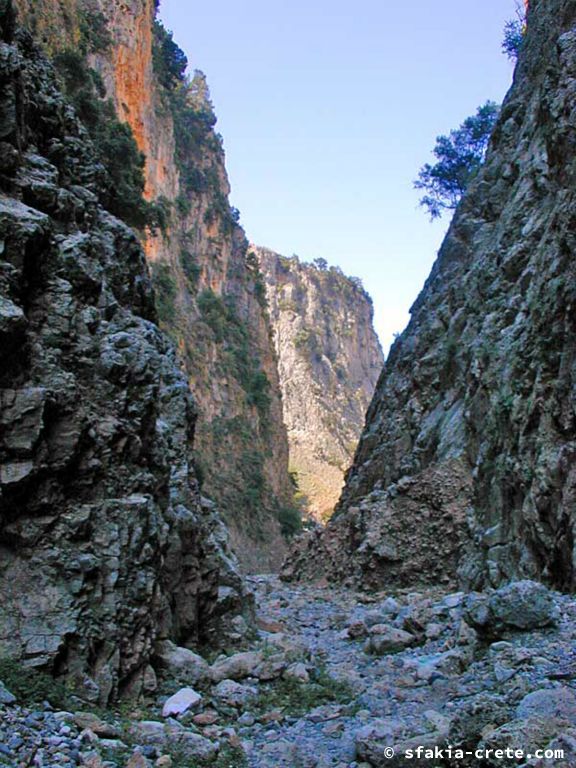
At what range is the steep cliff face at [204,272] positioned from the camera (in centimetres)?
Result: 2723

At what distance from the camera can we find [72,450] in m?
6.74

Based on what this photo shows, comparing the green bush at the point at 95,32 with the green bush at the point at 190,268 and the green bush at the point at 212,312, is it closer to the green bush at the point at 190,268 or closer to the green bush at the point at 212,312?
the green bush at the point at 190,268

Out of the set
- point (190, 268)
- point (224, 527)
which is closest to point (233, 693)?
point (224, 527)

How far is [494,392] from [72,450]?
30.9ft

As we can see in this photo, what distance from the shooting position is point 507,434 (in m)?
11.9

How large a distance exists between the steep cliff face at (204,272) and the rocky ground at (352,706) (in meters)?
18.5

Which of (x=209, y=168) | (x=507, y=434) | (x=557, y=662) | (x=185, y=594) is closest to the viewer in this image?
(x=557, y=662)

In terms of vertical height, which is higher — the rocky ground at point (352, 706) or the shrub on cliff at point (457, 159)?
the shrub on cliff at point (457, 159)

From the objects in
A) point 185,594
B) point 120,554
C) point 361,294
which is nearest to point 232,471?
point 185,594

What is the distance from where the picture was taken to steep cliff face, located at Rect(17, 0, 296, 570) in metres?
27.2

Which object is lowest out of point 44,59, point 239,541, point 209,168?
point 239,541

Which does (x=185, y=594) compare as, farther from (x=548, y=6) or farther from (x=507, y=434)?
(x=548, y=6)

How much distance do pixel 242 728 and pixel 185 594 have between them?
345 centimetres

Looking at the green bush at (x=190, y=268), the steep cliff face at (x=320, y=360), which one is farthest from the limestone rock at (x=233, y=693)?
the steep cliff face at (x=320, y=360)
